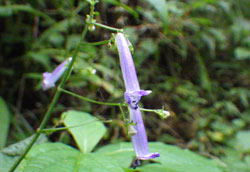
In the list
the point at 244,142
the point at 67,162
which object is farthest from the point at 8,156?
the point at 244,142

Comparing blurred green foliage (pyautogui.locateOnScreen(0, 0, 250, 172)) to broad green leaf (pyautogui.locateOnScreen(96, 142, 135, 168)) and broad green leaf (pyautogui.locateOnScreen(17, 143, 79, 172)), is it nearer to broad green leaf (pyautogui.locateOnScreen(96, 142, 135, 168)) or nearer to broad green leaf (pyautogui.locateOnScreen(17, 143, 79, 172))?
broad green leaf (pyautogui.locateOnScreen(96, 142, 135, 168))

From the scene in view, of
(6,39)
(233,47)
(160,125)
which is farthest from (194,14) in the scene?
(6,39)

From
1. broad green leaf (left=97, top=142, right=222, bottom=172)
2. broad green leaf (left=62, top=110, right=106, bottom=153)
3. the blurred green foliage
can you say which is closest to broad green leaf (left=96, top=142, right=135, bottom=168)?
broad green leaf (left=97, top=142, right=222, bottom=172)

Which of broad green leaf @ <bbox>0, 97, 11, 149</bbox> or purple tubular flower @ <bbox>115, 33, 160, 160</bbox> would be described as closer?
purple tubular flower @ <bbox>115, 33, 160, 160</bbox>

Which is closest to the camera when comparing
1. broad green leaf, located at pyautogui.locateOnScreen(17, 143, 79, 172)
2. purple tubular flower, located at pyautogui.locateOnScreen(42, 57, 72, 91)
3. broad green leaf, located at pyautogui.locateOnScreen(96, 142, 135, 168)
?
broad green leaf, located at pyautogui.locateOnScreen(17, 143, 79, 172)

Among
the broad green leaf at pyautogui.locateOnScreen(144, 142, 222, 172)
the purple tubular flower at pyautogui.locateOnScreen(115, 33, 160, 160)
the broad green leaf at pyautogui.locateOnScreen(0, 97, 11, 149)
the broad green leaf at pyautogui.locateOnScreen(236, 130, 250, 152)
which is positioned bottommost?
the broad green leaf at pyautogui.locateOnScreen(236, 130, 250, 152)

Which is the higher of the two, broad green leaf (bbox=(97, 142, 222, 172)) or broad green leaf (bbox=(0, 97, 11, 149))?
broad green leaf (bbox=(0, 97, 11, 149))

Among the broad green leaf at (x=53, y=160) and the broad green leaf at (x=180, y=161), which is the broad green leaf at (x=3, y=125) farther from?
the broad green leaf at (x=180, y=161)
